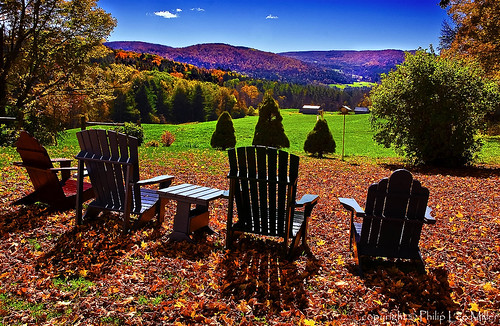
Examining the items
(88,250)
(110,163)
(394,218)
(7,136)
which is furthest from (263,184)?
(7,136)

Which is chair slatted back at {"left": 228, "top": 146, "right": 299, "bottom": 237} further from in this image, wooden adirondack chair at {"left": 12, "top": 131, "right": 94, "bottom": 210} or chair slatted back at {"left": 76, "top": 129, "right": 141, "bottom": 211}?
wooden adirondack chair at {"left": 12, "top": 131, "right": 94, "bottom": 210}

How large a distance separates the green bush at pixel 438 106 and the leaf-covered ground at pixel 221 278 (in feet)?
29.9

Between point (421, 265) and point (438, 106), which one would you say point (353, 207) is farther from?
point (438, 106)

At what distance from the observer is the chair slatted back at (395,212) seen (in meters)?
3.58

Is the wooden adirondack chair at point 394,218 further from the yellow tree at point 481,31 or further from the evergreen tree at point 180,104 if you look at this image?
the evergreen tree at point 180,104

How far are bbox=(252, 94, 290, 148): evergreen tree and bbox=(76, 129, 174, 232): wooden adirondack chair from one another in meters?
16.4

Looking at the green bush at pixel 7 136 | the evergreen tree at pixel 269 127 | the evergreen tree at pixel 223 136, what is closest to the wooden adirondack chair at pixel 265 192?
the green bush at pixel 7 136

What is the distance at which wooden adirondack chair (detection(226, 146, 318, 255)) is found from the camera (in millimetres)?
3775

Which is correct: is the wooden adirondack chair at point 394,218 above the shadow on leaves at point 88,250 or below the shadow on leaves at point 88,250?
above

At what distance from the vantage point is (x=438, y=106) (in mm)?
13469

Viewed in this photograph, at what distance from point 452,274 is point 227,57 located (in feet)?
644

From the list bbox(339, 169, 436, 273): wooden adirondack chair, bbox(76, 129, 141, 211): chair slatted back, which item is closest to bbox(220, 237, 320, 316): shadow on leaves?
bbox(339, 169, 436, 273): wooden adirondack chair

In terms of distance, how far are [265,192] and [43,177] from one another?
323cm

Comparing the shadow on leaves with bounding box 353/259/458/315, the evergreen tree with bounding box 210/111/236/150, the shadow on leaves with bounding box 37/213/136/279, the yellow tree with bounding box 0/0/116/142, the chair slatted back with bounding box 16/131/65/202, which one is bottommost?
the evergreen tree with bounding box 210/111/236/150
